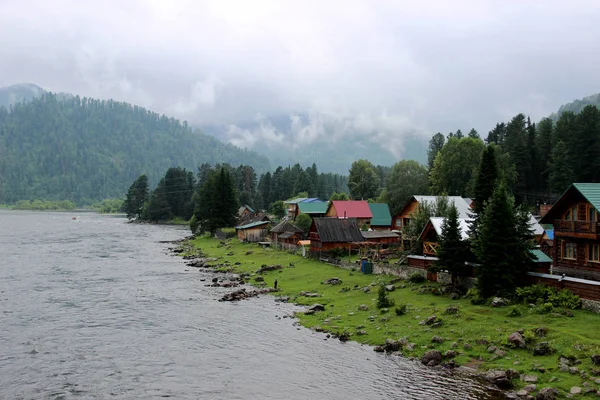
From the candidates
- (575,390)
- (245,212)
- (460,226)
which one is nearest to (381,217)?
(460,226)

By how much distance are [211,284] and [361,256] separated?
19448 millimetres

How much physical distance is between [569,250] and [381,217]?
57410mm

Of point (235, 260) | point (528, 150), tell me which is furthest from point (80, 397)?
point (528, 150)

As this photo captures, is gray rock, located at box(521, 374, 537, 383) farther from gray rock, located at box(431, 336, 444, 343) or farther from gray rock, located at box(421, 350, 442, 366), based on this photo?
gray rock, located at box(431, 336, 444, 343)

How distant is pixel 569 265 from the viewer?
43.8 meters

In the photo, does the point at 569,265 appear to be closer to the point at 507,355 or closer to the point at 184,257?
the point at 507,355

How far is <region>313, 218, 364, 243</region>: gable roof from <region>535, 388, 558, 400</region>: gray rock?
150 ft

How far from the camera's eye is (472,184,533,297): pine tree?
128ft

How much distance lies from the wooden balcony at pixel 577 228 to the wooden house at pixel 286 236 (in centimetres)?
4366

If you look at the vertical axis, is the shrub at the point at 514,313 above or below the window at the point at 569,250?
below

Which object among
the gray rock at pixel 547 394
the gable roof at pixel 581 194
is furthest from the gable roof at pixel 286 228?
the gray rock at pixel 547 394

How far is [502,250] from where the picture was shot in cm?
3934

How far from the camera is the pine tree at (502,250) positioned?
39.1 meters

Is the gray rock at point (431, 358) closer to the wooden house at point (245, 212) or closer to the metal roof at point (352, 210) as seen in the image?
the metal roof at point (352, 210)
